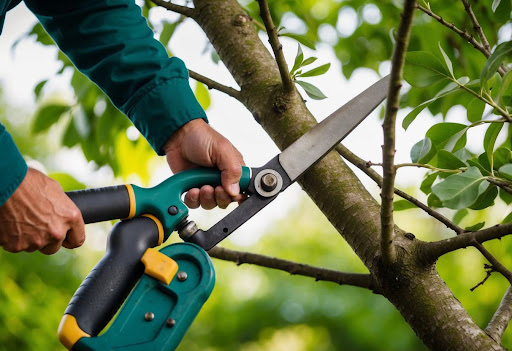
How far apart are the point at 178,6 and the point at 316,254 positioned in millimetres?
8306

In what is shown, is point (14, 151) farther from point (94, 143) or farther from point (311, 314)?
point (311, 314)

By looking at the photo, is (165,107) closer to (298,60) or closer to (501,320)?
(298,60)

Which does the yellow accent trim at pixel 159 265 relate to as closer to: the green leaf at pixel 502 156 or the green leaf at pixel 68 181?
the green leaf at pixel 68 181

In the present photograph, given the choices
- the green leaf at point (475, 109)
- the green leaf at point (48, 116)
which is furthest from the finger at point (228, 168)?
the green leaf at point (48, 116)

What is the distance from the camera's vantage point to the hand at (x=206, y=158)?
→ 1236 millimetres

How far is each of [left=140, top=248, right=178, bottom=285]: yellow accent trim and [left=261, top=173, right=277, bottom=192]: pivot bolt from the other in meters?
0.25

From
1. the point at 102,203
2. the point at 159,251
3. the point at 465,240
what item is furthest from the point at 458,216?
the point at 102,203

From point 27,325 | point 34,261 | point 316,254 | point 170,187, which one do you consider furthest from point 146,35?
point 316,254

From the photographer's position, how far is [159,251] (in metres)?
1.12

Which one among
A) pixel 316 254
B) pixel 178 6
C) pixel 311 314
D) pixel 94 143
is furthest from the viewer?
pixel 316 254

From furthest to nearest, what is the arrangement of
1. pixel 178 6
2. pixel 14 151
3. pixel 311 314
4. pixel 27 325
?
pixel 311 314
pixel 27 325
pixel 178 6
pixel 14 151

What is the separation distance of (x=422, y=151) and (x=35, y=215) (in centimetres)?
68

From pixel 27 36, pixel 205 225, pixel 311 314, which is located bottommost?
pixel 311 314

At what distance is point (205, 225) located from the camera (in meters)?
9.95
